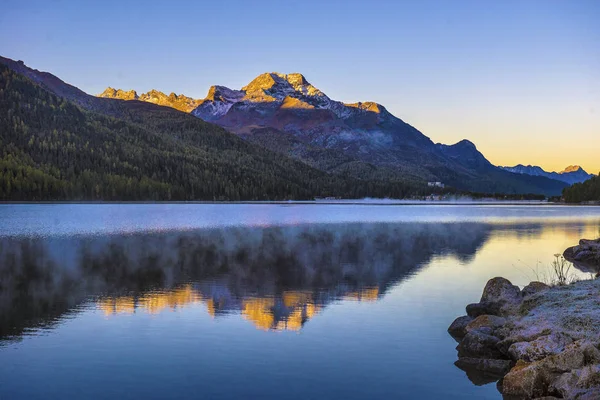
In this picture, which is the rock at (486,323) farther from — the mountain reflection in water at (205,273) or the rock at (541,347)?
the mountain reflection in water at (205,273)

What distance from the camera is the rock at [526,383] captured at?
699 inches

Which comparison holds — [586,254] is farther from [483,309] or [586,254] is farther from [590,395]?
[590,395]

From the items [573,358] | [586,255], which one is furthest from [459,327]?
[586,255]

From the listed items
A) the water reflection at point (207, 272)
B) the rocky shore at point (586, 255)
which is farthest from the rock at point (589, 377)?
the rocky shore at point (586, 255)

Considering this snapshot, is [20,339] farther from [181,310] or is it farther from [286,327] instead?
[286,327]

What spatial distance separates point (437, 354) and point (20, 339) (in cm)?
1738

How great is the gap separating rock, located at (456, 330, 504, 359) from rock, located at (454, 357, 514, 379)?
1.44 ft

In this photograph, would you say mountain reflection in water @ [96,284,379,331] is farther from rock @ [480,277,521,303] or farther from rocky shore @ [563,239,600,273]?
rocky shore @ [563,239,600,273]

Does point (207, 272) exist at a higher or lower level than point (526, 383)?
lower

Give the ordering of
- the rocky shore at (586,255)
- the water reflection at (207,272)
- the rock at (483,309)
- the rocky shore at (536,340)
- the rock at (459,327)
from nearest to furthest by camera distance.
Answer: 1. the rocky shore at (536,340)
2. the rock at (459,327)
3. the rock at (483,309)
4. the water reflection at (207,272)
5. the rocky shore at (586,255)

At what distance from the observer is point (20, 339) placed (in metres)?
24.6

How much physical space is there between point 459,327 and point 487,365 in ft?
16.1

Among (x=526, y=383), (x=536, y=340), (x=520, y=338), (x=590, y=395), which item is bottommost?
(x=526, y=383)

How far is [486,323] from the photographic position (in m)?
25.2
